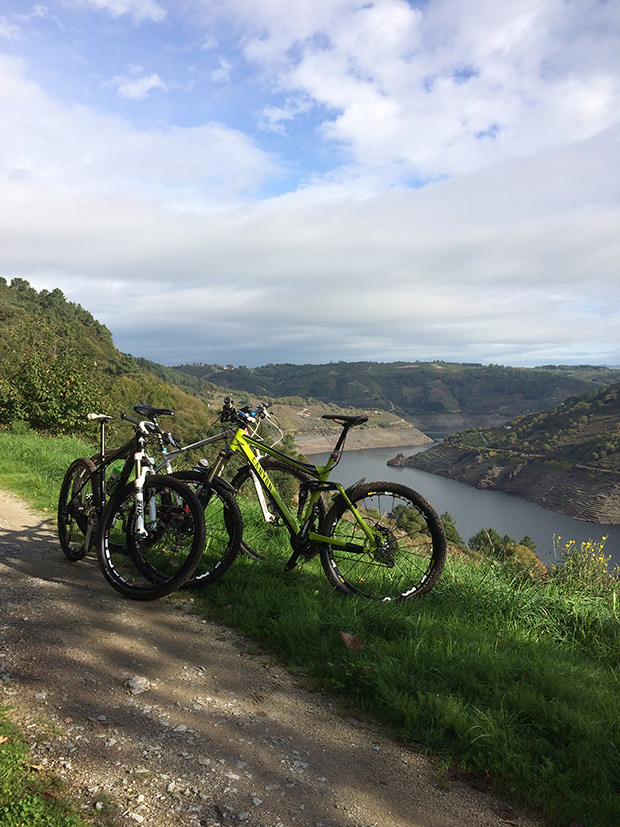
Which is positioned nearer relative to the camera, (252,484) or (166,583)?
(166,583)

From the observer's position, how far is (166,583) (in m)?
3.74

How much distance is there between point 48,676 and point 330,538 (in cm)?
210

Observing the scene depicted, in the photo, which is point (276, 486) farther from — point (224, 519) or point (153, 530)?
point (153, 530)

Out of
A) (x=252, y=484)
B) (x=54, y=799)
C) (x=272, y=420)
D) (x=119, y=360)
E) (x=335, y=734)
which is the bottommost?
(x=335, y=734)

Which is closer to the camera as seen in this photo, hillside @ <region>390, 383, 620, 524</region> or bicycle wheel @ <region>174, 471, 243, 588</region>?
bicycle wheel @ <region>174, 471, 243, 588</region>

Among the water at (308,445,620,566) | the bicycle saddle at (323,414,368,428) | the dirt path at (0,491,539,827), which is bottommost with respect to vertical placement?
the water at (308,445,620,566)

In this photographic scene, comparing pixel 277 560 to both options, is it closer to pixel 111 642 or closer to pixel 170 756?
pixel 111 642

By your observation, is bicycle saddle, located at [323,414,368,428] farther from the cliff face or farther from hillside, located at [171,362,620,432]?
hillside, located at [171,362,620,432]

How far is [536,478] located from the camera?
72750 millimetres

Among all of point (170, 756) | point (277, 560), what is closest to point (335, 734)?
point (170, 756)

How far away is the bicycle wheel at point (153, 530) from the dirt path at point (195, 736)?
0.32 metres

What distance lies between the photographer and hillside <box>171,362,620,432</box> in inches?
5950

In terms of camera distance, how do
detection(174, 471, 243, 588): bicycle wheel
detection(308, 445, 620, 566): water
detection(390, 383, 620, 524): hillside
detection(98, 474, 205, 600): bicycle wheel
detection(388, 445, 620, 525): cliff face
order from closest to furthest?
detection(98, 474, 205, 600): bicycle wheel < detection(174, 471, 243, 588): bicycle wheel < detection(308, 445, 620, 566): water < detection(388, 445, 620, 525): cliff face < detection(390, 383, 620, 524): hillside

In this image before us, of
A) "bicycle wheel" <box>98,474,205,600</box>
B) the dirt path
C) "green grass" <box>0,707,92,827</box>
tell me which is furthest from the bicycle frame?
"green grass" <box>0,707,92,827</box>
